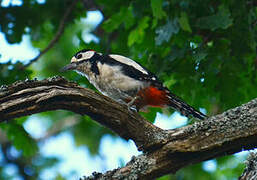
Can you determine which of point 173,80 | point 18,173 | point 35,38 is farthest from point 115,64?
point 18,173

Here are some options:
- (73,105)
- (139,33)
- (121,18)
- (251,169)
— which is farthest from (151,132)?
(121,18)

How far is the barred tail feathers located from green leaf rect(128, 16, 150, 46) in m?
1.45

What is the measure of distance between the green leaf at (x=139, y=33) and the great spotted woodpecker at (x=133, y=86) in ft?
3.27

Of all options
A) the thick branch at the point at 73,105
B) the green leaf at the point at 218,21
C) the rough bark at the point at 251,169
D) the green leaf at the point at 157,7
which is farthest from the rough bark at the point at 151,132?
the green leaf at the point at 157,7

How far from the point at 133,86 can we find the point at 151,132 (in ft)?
4.11

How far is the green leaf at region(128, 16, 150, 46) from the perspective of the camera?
6770 mm

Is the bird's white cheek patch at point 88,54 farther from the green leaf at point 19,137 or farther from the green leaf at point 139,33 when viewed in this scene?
the green leaf at point 19,137

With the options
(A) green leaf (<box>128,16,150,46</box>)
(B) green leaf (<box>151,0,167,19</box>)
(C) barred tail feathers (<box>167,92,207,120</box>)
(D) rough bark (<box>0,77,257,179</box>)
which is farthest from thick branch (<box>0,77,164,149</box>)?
(A) green leaf (<box>128,16,150,46</box>)

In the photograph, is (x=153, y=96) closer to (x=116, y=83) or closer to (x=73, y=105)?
Result: (x=116, y=83)

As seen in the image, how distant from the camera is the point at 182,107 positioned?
5617 millimetres

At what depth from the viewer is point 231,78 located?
6008mm

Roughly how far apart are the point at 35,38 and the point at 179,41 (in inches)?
123

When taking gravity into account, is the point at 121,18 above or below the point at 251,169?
above

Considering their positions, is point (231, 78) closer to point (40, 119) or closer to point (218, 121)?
point (218, 121)
